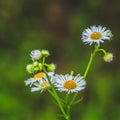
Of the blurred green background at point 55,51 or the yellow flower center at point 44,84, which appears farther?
the blurred green background at point 55,51

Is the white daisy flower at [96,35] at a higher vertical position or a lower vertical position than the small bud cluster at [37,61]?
higher

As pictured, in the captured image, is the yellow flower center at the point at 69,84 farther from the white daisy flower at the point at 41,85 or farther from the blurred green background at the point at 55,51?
the blurred green background at the point at 55,51

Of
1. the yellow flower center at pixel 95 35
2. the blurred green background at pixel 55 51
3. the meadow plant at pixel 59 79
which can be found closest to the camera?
the meadow plant at pixel 59 79

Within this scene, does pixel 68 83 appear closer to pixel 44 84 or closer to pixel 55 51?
pixel 44 84

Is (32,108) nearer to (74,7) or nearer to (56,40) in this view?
(56,40)

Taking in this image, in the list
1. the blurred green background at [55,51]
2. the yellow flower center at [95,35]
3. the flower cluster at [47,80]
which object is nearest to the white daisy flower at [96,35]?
the yellow flower center at [95,35]

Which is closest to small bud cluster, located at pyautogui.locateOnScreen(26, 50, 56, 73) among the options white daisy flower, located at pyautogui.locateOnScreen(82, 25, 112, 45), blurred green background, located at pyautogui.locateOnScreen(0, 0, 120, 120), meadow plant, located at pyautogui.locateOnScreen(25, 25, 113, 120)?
meadow plant, located at pyautogui.locateOnScreen(25, 25, 113, 120)
